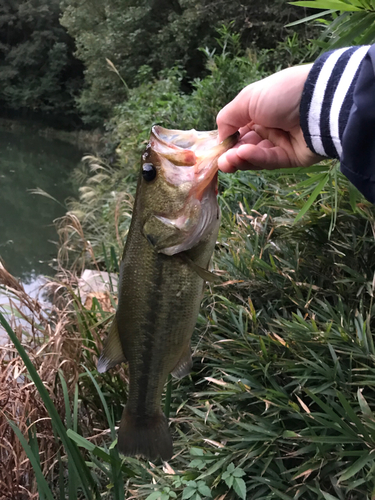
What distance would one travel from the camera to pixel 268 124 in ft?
5.26

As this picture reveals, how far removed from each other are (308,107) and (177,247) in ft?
2.04

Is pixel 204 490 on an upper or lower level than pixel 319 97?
lower

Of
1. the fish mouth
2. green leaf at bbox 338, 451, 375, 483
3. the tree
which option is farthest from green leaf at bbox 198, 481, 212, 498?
the tree

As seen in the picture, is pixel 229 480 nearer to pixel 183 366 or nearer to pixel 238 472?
pixel 238 472

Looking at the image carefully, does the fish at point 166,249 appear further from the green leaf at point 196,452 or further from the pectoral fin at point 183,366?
the green leaf at point 196,452

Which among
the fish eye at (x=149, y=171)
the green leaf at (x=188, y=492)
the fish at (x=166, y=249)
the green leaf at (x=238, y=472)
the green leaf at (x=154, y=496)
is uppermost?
the fish eye at (x=149, y=171)

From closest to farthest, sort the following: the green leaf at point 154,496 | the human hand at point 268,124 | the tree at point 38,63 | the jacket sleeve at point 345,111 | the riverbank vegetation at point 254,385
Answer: the jacket sleeve at point 345,111
the human hand at point 268,124
the riverbank vegetation at point 254,385
the green leaf at point 154,496
the tree at point 38,63

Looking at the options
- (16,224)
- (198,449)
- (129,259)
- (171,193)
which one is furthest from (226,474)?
(16,224)

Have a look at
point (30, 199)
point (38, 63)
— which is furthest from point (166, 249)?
point (38, 63)

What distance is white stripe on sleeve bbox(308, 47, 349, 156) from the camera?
52.5 inches

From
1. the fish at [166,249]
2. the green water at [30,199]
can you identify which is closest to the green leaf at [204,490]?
the fish at [166,249]

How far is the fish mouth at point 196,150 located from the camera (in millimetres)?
1352

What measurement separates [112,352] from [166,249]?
43cm

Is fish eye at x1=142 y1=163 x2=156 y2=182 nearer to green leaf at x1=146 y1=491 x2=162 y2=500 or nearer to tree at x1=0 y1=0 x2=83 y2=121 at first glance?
green leaf at x1=146 y1=491 x2=162 y2=500
